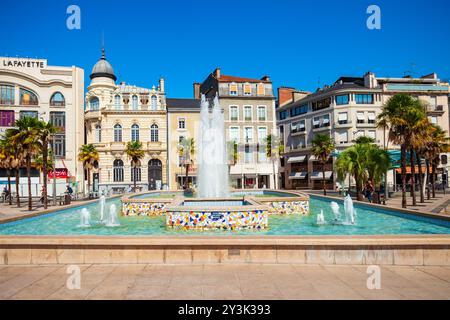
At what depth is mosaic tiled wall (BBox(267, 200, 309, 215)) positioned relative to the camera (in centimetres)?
1708

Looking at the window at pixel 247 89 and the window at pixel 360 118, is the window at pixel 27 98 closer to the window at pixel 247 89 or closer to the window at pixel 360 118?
the window at pixel 247 89

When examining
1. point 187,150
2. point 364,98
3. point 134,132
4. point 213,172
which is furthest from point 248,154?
point 213,172

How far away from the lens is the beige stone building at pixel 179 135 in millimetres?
47688

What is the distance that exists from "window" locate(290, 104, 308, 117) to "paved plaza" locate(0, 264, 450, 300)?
5015 cm

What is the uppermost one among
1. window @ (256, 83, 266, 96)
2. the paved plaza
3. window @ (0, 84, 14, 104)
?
window @ (256, 83, 266, 96)

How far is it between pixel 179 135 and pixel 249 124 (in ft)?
36.9

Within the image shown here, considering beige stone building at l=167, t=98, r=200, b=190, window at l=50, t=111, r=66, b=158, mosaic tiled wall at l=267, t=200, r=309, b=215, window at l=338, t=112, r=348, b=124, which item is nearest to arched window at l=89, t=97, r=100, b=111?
window at l=50, t=111, r=66, b=158

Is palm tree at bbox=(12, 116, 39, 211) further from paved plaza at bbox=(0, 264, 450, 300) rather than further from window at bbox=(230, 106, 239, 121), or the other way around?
window at bbox=(230, 106, 239, 121)

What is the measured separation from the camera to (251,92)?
166 ft

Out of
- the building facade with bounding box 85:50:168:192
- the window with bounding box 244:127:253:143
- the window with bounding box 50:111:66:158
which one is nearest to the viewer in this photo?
the window with bounding box 50:111:66:158

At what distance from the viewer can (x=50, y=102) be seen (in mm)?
45938

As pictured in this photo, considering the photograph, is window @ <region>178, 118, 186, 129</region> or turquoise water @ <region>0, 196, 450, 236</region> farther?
window @ <region>178, 118, 186, 129</region>

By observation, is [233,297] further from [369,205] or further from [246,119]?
[246,119]
